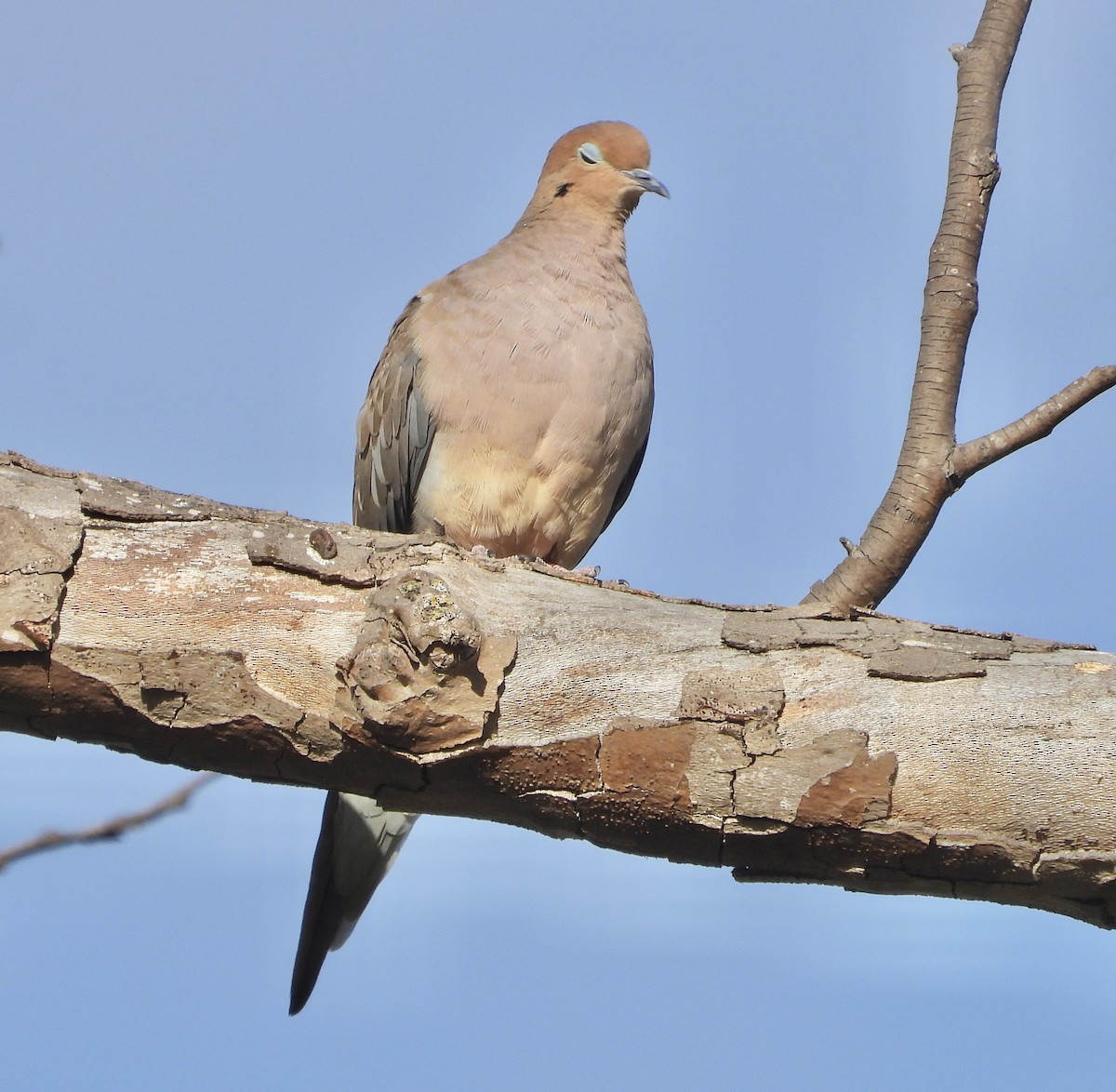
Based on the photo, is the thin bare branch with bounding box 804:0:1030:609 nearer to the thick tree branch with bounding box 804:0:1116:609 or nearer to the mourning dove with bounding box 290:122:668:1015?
the thick tree branch with bounding box 804:0:1116:609

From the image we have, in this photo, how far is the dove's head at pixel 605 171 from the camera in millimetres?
4641

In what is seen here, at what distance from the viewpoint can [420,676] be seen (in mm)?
2270

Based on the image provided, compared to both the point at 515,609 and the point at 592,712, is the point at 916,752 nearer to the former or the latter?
the point at 592,712

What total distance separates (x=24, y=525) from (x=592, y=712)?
107 centimetres

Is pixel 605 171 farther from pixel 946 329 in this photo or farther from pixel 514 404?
pixel 946 329

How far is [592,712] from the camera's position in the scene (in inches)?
90.7

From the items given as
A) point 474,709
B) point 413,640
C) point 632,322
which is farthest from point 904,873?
point 632,322

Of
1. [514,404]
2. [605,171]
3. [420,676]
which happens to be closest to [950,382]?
[514,404]

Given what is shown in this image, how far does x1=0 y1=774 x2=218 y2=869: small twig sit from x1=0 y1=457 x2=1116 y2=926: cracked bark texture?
0.53m

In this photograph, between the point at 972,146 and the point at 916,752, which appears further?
the point at 972,146

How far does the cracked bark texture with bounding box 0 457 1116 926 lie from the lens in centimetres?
218

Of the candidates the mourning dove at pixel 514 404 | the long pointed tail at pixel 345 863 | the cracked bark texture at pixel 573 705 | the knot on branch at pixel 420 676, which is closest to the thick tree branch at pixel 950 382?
the cracked bark texture at pixel 573 705

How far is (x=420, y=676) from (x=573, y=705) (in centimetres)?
28

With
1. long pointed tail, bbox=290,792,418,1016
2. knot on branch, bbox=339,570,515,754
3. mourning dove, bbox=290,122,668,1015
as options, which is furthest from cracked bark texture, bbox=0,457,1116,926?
mourning dove, bbox=290,122,668,1015
